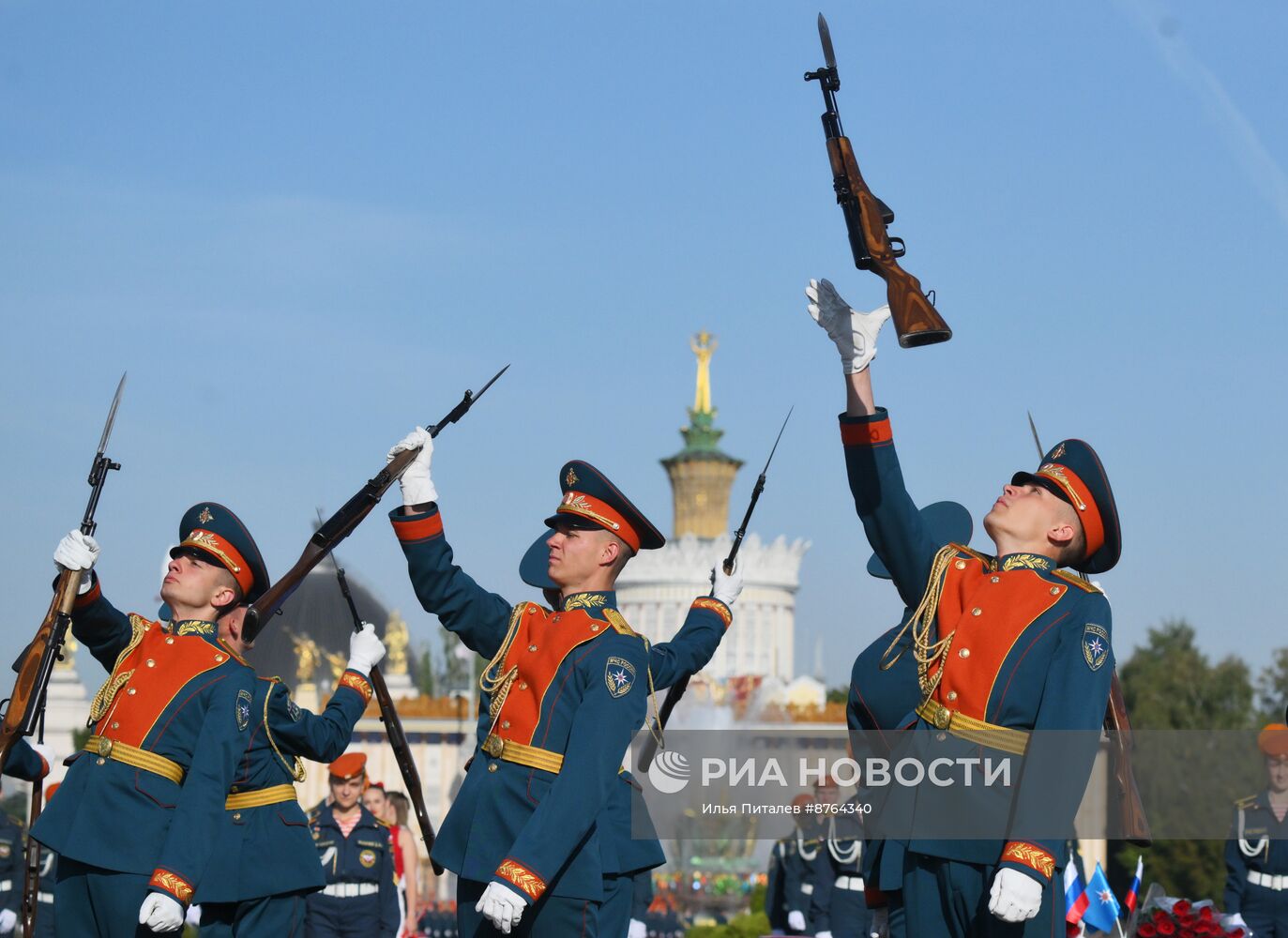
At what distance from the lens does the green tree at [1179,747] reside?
4547 cm

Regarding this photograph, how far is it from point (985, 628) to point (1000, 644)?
0.08 m

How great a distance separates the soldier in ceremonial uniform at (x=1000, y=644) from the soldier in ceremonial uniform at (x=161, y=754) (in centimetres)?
265

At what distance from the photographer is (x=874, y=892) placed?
5988mm

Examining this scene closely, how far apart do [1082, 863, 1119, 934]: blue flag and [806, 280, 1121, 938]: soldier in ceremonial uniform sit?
5.74m

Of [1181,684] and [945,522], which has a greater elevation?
[1181,684]

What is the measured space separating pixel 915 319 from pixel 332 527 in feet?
11.0

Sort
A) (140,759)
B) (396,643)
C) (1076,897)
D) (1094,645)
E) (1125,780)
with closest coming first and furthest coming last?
(1094,645)
(1125,780)
(140,759)
(1076,897)
(396,643)

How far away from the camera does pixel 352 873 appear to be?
1200 centimetres

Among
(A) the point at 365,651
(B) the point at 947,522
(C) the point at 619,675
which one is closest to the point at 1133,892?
(B) the point at 947,522

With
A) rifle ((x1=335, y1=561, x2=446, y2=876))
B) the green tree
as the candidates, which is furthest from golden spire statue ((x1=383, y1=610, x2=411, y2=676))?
rifle ((x1=335, y1=561, x2=446, y2=876))

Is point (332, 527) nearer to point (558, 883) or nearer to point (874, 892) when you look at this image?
point (558, 883)

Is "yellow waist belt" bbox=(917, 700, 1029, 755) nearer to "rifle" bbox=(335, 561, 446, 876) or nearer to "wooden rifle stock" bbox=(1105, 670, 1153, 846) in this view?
"wooden rifle stock" bbox=(1105, 670, 1153, 846)

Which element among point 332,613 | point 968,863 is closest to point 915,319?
point 968,863

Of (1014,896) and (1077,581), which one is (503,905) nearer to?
(1014,896)
